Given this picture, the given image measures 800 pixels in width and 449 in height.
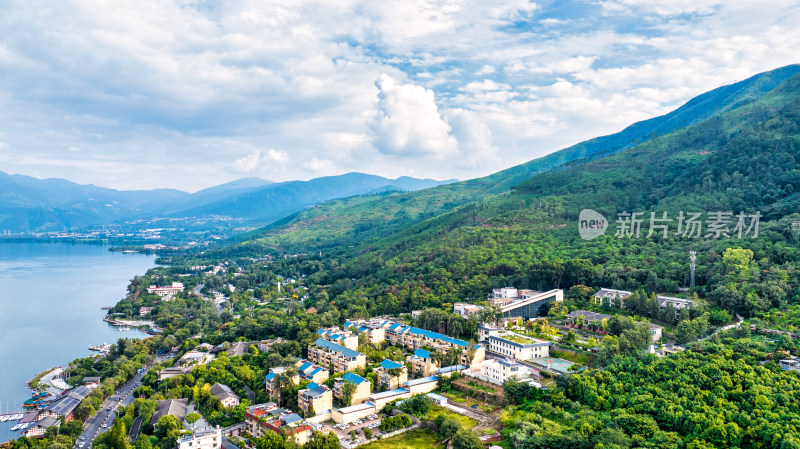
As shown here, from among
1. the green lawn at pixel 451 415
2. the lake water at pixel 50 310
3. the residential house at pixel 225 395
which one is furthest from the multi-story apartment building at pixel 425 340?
the lake water at pixel 50 310

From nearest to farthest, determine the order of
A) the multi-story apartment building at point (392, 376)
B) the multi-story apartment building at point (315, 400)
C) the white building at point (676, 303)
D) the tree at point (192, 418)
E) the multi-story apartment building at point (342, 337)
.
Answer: the multi-story apartment building at point (315, 400), the tree at point (192, 418), the multi-story apartment building at point (392, 376), the multi-story apartment building at point (342, 337), the white building at point (676, 303)

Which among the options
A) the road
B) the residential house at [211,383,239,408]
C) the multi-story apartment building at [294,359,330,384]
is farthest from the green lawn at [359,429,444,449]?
the road

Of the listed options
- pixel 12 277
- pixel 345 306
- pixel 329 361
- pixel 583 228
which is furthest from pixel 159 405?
pixel 12 277

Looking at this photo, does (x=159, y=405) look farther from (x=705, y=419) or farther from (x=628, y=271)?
(x=628, y=271)

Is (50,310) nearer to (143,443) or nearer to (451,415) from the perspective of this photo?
(143,443)

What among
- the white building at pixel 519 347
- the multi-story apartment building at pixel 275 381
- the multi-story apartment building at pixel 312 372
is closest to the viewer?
the multi-story apartment building at pixel 275 381

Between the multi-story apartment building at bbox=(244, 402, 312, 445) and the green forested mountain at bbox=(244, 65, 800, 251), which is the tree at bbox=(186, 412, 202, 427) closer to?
the multi-story apartment building at bbox=(244, 402, 312, 445)

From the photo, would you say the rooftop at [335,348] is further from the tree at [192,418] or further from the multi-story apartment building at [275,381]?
the tree at [192,418]
